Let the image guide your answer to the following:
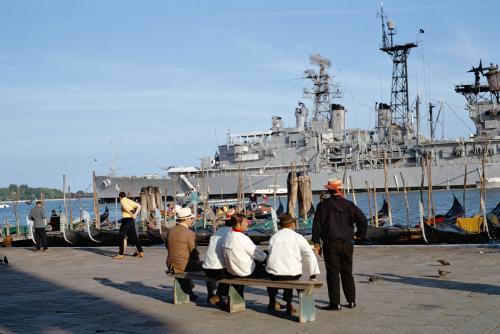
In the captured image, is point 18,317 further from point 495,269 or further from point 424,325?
point 495,269

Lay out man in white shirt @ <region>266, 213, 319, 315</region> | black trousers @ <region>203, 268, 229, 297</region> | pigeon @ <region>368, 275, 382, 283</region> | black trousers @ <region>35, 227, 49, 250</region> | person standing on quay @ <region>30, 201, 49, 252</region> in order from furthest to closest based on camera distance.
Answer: black trousers @ <region>35, 227, 49, 250</region> < person standing on quay @ <region>30, 201, 49, 252</region> < pigeon @ <region>368, 275, 382, 283</region> < black trousers @ <region>203, 268, 229, 297</region> < man in white shirt @ <region>266, 213, 319, 315</region>

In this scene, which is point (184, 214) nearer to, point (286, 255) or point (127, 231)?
point (286, 255)

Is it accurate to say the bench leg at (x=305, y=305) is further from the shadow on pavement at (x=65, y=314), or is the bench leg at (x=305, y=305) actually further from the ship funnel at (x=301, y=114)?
the ship funnel at (x=301, y=114)

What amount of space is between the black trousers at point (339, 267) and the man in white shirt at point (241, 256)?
679 mm

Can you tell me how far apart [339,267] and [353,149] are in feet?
238

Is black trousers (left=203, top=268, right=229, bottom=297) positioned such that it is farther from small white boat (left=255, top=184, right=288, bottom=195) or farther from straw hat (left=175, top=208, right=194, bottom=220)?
small white boat (left=255, top=184, right=288, bottom=195)

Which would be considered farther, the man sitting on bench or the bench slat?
the man sitting on bench

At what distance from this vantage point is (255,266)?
7480 mm

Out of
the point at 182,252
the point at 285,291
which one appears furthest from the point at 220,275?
the point at 182,252

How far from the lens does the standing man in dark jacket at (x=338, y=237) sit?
7395mm

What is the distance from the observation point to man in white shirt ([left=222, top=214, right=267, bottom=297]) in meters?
7.38

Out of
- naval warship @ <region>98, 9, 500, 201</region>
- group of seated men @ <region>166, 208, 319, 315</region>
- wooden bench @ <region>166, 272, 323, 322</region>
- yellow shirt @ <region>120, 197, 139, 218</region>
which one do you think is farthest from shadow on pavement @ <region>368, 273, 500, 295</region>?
naval warship @ <region>98, 9, 500, 201</region>

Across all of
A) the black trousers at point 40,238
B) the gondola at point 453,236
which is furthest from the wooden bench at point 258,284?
the black trousers at point 40,238

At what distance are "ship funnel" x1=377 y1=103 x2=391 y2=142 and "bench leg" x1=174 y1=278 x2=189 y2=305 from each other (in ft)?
246
